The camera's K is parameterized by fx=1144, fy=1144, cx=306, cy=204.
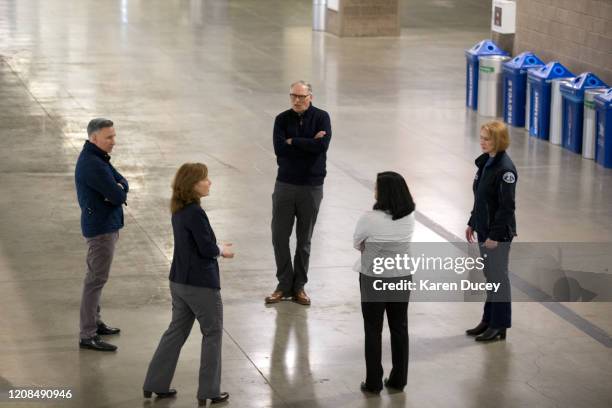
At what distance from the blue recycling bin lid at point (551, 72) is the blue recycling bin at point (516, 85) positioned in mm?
512

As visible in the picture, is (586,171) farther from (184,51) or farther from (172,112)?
(184,51)

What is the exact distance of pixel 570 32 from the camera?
17.9 meters

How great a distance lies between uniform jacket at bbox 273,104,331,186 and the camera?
32.0ft

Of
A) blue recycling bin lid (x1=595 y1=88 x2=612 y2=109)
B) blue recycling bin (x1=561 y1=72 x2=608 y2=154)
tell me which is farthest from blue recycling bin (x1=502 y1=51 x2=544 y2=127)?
blue recycling bin lid (x1=595 y1=88 x2=612 y2=109)

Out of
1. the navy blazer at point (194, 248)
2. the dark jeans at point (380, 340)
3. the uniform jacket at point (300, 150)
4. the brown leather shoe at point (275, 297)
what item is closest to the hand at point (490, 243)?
the dark jeans at point (380, 340)

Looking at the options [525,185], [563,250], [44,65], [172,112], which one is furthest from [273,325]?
[44,65]

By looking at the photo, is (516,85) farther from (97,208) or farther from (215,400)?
(215,400)

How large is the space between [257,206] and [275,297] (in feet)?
10.9

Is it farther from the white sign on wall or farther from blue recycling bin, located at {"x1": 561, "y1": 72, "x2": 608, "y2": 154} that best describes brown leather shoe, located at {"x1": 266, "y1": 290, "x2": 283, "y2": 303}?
the white sign on wall

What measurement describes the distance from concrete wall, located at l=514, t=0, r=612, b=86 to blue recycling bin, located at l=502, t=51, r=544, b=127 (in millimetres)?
500

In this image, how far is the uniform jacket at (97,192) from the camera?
8.48 metres

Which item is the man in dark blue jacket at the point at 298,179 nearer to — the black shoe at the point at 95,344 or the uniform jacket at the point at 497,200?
the uniform jacket at the point at 497,200

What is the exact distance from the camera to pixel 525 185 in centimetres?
1438

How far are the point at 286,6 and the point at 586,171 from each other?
20.1 metres
